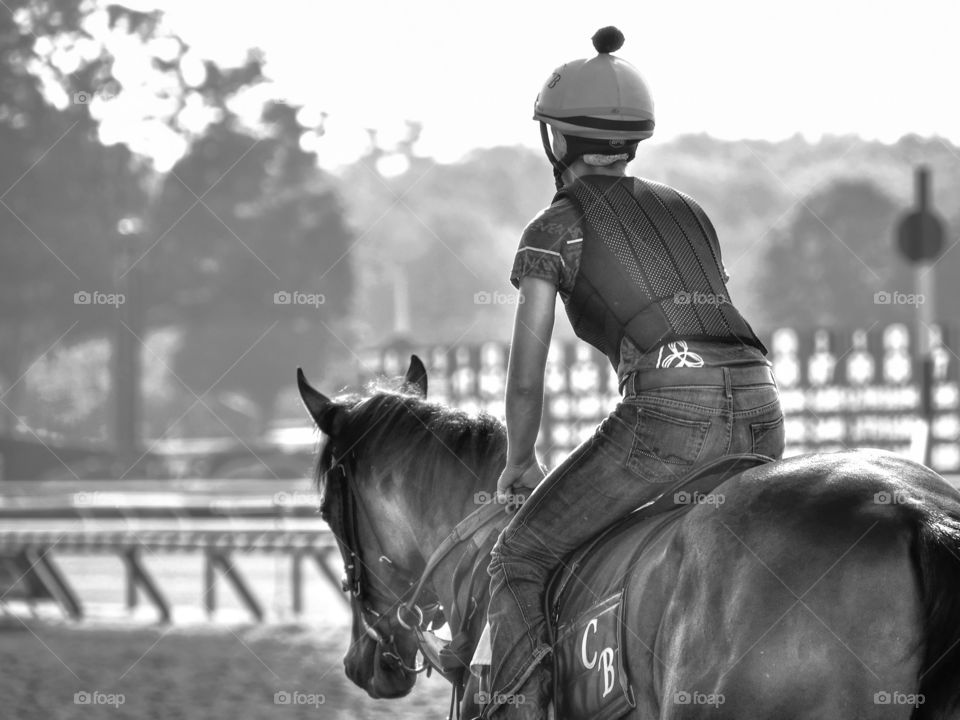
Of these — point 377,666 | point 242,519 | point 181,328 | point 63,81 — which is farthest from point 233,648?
point 181,328

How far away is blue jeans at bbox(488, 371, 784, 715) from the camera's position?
3498 millimetres

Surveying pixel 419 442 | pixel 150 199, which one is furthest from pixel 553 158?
pixel 150 199

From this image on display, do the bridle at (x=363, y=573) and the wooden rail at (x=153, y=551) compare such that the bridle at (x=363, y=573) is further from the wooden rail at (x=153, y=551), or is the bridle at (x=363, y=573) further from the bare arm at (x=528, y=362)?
the wooden rail at (x=153, y=551)

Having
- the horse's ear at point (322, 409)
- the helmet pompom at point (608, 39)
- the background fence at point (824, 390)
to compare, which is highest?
the helmet pompom at point (608, 39)

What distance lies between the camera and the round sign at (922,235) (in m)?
12.6

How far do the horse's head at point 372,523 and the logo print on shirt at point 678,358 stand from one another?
1224mm

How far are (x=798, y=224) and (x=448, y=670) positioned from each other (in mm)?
48363

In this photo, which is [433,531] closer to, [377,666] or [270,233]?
[377,666]

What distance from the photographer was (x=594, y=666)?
3455mm

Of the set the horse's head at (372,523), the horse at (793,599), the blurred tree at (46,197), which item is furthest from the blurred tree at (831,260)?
the horse at (793,599)

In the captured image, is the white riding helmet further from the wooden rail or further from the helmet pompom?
the wooden rail

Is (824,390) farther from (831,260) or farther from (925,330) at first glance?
(831,260)

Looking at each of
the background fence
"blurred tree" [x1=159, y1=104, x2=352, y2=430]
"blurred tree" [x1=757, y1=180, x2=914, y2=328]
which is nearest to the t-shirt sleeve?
the background fence

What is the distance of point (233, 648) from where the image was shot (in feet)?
38.4
